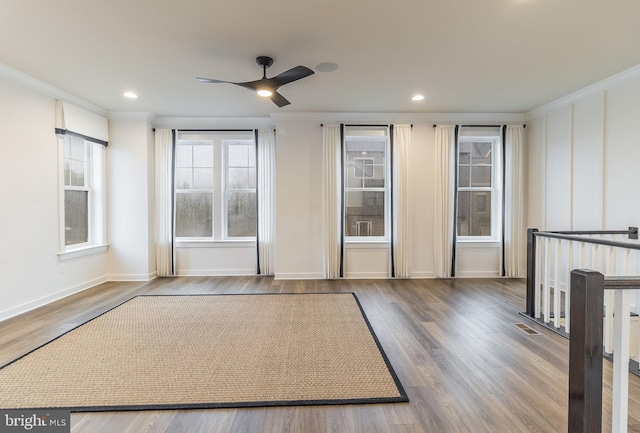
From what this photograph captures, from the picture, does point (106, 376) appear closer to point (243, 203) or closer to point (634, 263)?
point (243, 203)

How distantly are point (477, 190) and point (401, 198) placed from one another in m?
1.49

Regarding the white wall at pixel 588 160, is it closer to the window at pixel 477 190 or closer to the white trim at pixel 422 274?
the window at pixel 477 190

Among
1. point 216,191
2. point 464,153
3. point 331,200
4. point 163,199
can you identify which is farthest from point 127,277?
point 464,153

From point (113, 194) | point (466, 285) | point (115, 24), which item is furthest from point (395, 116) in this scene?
point (113, 194)

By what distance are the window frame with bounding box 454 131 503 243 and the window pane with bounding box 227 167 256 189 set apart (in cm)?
370

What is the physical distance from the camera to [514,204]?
5.14 metres

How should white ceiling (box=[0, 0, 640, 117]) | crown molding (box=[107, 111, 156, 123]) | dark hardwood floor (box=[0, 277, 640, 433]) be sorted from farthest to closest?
1. crown molding (box=[107, 111, 156, 123])
2. white ceiling (box=[0, 0, 640, 117])
3. dark hardwood floor (box=[0, 277, 640, 433])

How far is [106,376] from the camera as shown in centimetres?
222

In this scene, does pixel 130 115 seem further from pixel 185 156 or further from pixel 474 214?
pixel 474 214

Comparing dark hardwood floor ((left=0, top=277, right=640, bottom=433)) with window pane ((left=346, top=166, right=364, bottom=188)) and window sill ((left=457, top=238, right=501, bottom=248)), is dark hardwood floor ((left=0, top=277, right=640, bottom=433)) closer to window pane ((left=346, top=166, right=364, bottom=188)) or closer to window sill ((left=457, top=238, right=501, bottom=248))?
window sill ((left=457, top=238, right=501, bottom=248))

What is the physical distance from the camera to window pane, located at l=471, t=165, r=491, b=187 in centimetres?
538

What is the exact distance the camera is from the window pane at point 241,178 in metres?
5.51

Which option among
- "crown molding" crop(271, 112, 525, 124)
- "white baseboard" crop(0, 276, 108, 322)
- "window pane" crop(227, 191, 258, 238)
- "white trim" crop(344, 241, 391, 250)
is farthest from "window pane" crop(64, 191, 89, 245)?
"white trim" crop(344, 241, 391, 250)

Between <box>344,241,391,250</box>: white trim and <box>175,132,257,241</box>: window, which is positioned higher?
<box>175,132,257,241</box>: window
